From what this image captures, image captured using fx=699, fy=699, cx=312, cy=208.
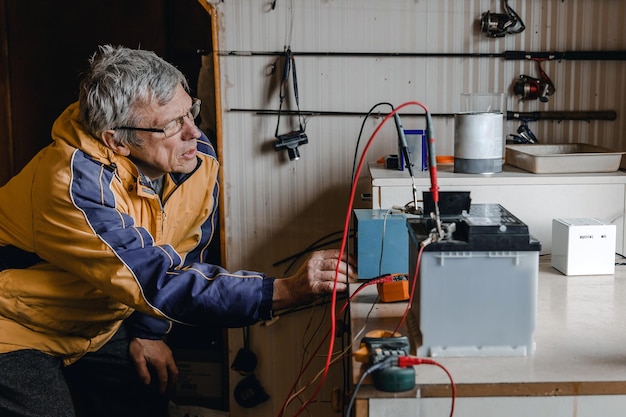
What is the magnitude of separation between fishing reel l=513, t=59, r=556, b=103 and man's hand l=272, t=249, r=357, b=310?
3.93 feet

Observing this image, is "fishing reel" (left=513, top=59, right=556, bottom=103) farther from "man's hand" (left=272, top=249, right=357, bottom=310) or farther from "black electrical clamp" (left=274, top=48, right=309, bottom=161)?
"man's hand" (left=272, top=249, right=357, bottom=310)

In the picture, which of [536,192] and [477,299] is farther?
[536,192]

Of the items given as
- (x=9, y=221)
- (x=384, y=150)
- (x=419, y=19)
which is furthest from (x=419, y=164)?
(x=9, y=221)

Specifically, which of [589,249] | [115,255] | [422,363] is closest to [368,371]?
[422,363]

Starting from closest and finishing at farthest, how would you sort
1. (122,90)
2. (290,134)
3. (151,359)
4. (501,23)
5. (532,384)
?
1. (532,384)
2. (122,90)
3. (151,359)
4. (501,23)
5. (290,134)

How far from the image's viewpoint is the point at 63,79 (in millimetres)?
3350

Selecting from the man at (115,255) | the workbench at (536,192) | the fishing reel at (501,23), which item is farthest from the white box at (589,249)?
the fishing reel at (501,23)

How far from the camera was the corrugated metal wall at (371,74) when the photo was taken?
2.57 meters

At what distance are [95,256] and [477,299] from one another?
944 mm

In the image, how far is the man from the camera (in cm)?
172

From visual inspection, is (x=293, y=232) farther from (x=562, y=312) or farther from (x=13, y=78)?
(x=13, y=78)

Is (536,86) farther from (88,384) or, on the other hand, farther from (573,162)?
(88,384)

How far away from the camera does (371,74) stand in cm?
262

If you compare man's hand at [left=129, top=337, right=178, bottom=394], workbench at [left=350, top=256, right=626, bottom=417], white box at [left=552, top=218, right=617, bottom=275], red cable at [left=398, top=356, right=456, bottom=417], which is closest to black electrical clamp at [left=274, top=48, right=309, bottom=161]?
man's hand at [left=129, top=337, right=178, bottom=394]
